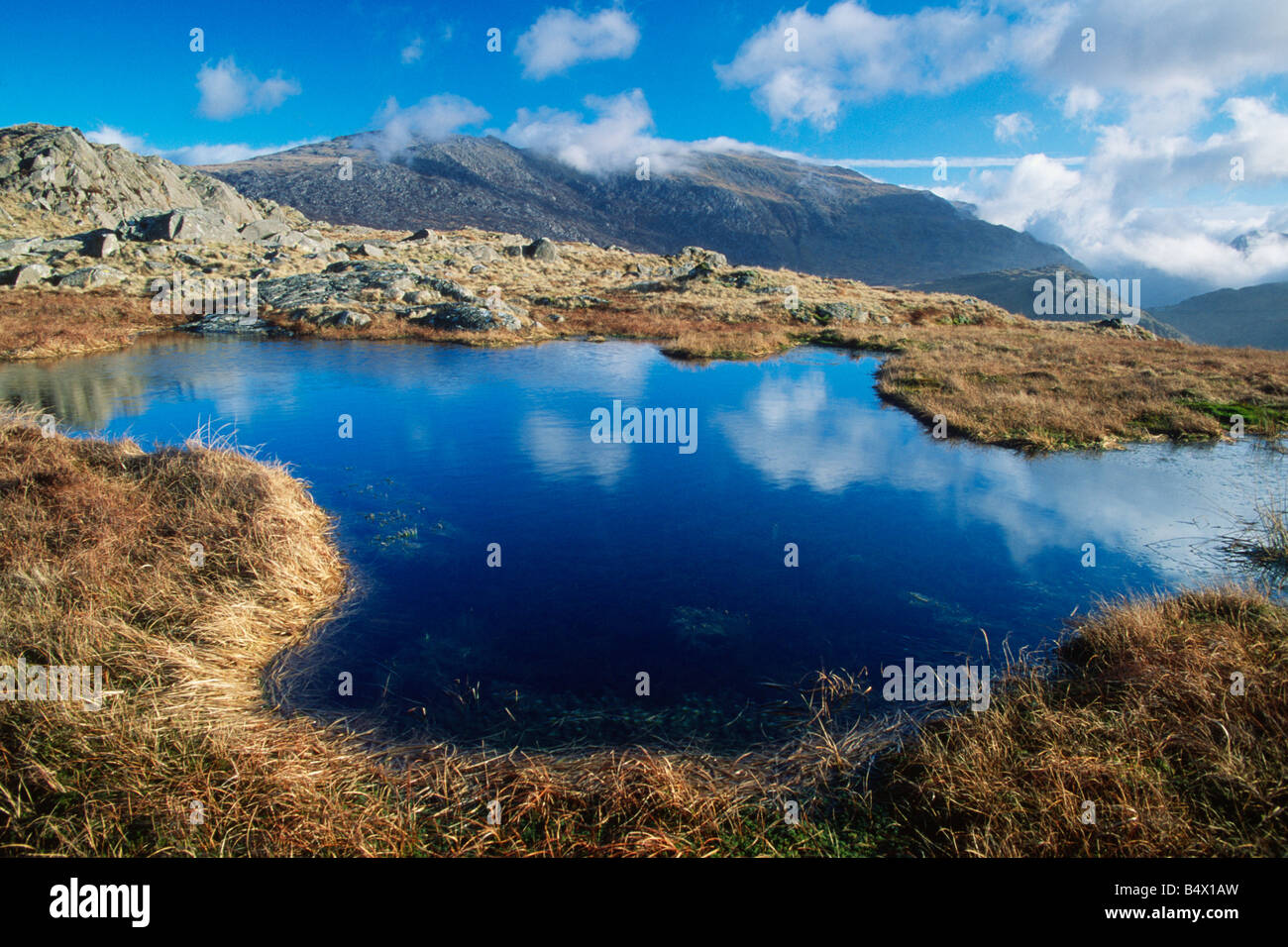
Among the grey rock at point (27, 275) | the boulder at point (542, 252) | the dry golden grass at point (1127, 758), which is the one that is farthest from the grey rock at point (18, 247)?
the dry golden grass at point (1127, 758)

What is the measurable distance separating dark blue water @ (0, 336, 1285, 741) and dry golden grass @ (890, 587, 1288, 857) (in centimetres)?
164

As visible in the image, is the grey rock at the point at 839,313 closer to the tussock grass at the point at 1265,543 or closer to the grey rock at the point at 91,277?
the tussock grass at the point at 1265,543

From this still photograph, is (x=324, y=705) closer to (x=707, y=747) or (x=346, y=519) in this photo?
(x=707, y=747)

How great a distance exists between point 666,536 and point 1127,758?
26.2 feet

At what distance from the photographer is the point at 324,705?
24.7ft

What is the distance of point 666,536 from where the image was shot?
495 inches

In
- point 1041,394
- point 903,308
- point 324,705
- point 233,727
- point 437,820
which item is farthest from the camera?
point 903,308

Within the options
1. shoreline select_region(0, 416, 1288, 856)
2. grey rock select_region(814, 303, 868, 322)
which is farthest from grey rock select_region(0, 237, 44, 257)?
grey rock select_region(814, 303, 868, 322)

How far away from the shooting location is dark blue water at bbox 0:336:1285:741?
8289 millimetres

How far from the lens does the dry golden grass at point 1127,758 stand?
5074mm

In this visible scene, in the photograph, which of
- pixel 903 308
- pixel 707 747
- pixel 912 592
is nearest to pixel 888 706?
pixel 707 747

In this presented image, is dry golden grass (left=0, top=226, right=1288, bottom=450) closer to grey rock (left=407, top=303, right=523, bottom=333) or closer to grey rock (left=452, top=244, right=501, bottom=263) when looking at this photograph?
grey rock (left=407, top=303, right=523, bottom=333)

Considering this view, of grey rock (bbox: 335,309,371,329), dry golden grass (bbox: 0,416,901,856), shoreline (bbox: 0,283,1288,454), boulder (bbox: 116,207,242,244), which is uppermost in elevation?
boulder (bbox: 116,207,242,244)
